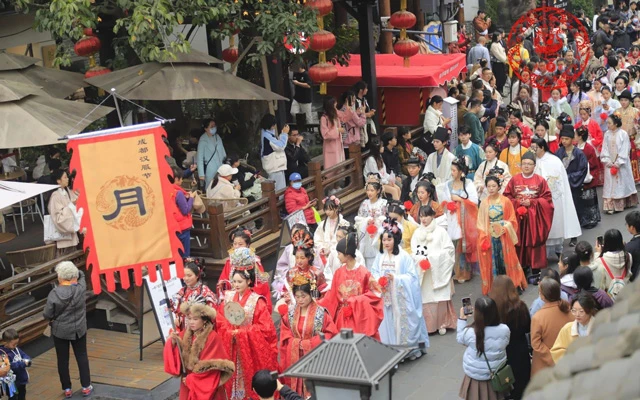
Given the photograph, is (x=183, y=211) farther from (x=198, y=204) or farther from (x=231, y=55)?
(x=231, y=55)

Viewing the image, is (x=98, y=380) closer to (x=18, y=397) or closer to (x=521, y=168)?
(x=18, y=397)

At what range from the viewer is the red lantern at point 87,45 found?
12578mm

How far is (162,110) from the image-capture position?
1653 cm

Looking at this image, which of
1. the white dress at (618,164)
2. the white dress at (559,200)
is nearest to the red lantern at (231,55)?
the white dress at (559,200)

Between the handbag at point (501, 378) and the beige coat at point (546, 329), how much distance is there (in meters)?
0.30

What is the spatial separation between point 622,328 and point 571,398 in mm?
68

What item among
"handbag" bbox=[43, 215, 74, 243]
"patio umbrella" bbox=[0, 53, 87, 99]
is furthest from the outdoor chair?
"patio umbrella" bbox=[0, 53, 87, 99]

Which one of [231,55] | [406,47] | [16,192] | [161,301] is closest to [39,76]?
[231,55]

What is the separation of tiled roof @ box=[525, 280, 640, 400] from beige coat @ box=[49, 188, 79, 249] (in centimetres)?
1081

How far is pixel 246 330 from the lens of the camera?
8758 millimetres

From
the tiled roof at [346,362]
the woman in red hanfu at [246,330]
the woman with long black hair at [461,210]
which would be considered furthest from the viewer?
the woman with long black hair at [461,210]

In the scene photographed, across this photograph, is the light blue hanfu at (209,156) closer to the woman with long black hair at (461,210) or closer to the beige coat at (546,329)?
the woman with long black hair at (461,210)

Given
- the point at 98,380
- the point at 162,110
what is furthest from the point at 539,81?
the point at 98,380

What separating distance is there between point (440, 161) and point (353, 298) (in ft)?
16.5
